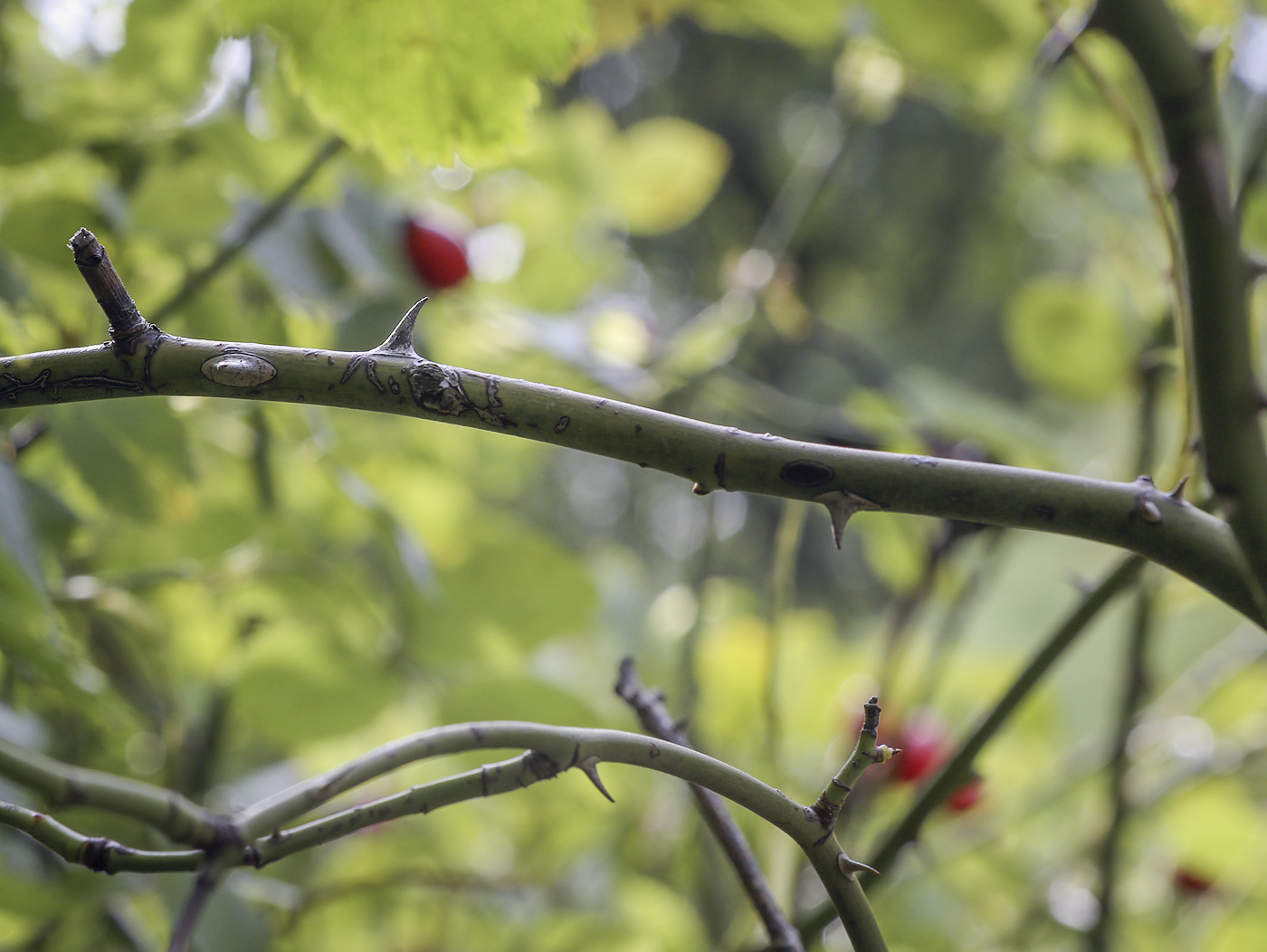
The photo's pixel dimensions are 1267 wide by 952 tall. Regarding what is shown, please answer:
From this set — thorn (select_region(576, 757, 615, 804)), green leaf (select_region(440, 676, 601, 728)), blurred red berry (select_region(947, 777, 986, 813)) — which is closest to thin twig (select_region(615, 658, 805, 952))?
thorn (select_region(576, 757, 615, 804))

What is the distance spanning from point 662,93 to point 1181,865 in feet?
8.83

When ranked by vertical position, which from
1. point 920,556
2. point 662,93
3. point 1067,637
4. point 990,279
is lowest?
point 1067,637

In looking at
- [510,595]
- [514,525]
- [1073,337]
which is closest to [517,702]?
[510,595]

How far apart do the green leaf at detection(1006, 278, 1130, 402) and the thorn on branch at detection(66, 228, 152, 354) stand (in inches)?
14.0

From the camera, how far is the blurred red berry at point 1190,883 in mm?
465

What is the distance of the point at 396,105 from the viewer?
200 mm

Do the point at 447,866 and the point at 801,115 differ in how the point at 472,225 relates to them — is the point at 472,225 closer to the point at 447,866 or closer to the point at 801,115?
the point at 447,866

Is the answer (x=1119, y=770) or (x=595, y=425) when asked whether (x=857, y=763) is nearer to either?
(x=595, y=425)

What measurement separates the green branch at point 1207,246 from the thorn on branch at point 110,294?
131mm

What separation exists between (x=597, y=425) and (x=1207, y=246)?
0.09 metres

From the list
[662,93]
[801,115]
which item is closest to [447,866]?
[801,115]

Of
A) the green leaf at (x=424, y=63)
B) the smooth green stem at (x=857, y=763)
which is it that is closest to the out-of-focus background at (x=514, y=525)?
the green leaf at (x=424, y=63)

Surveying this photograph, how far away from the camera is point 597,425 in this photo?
4.4 inches

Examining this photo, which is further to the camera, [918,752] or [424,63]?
[918,752]
